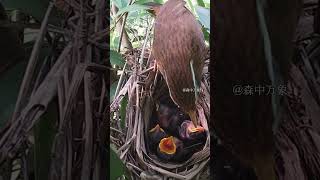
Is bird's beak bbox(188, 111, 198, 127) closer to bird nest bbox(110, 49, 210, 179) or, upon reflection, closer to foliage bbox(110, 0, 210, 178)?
bird nest bbox(110, 49, 210, 179)

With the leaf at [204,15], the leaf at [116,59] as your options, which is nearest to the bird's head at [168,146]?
the leaf at [116,59]

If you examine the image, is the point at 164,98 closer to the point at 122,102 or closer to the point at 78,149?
the point at 122,102

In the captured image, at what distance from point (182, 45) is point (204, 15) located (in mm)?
119

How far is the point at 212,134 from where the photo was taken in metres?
1.55

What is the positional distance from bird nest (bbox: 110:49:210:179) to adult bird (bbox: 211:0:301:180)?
0.06 m

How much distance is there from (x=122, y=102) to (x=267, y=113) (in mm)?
470

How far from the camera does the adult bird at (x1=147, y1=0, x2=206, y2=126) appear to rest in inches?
61.1

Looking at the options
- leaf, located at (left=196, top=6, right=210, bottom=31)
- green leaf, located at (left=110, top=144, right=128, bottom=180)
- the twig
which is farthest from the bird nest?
the twig

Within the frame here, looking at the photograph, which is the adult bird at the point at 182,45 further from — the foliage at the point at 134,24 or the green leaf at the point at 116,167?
the green leaf at the point at 116,167

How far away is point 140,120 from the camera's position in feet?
5.16

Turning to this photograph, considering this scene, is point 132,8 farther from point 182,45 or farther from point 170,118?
point 170,118

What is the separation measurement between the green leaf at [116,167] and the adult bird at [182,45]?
0.85 ft

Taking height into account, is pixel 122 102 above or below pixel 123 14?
below

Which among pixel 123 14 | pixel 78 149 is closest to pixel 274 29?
pixel 123 14
